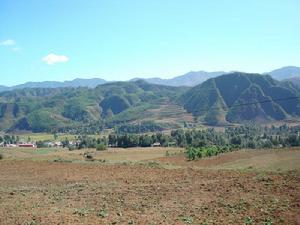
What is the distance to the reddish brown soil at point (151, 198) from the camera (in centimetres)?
2395

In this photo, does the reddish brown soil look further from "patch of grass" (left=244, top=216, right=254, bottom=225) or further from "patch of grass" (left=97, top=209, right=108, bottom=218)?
"patch of grass" (left=244, top=216, right=254, bottom=225)

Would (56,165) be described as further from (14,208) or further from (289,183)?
(289,183)

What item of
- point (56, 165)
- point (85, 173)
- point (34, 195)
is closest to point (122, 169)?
point (85, 173)

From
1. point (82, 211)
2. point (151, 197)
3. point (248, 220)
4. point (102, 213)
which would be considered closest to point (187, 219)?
point (248, 220)

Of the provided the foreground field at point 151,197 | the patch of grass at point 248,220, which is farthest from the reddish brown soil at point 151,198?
the patch of grass at point 248,220

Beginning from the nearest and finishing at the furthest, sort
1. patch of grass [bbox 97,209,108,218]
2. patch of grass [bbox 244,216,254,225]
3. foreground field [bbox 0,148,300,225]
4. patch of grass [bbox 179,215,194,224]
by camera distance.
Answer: patch of grass [bbox 244,216,254,225]
patch of grass [bbox 179,215,194,224]
foreground field [bbox 0,148,300,225]
patch of grass [bbox 97,209,108,218]

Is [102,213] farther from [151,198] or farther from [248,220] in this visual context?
[248,220]

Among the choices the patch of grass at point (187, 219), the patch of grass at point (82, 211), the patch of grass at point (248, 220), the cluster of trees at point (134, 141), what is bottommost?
the patch of grass at point (82, 211)

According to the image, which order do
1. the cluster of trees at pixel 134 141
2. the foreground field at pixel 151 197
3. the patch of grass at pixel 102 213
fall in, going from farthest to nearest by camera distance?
1. the cluster of trees at pixel 134 141
2. the patch of grass at pixel 102 213
3. the foreground field at pixel 151 197

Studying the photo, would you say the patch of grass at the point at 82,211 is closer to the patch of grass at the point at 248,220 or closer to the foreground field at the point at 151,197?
the foreground field at the point at 151,197

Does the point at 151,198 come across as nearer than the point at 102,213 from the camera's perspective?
No

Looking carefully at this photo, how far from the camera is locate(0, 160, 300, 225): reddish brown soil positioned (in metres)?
24.0

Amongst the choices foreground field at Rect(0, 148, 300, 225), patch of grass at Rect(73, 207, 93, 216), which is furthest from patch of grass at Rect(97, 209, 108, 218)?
patch of grass at Rect(73, 207, 93, 216)

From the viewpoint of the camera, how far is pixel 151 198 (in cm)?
3073
